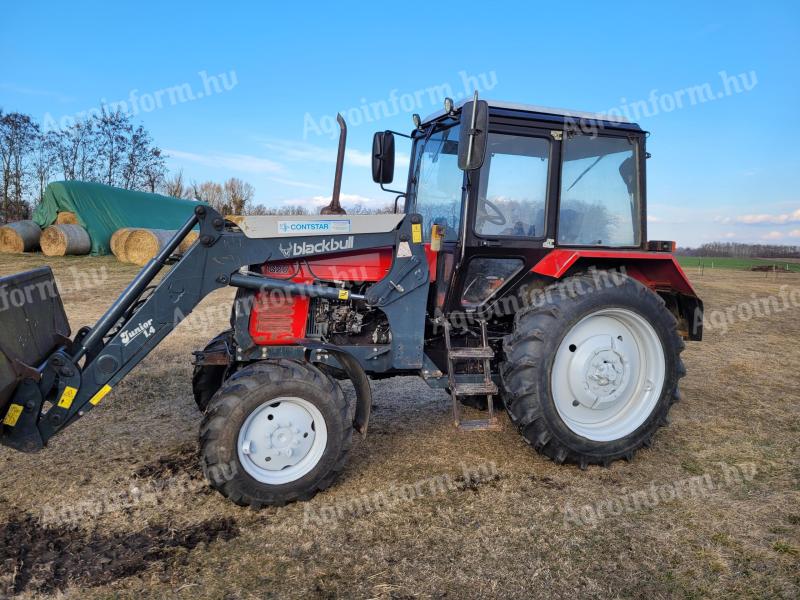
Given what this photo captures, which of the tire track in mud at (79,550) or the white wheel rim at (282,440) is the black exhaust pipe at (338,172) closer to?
the white wheel rim at (282,440)

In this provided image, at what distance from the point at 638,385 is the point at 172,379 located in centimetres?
426

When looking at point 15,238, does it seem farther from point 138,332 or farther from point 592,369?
point 592,369

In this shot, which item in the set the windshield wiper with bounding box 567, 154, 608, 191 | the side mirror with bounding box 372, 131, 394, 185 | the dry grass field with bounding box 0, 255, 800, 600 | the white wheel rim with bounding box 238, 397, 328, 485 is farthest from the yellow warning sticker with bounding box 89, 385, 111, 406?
the windshield wiper with bounding box 567, 154, 608, 191

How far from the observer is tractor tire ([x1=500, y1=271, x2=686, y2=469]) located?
3.74 meters

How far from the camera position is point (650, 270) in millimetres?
4496

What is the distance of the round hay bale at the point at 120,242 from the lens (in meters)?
16.7

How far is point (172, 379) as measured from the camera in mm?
5859

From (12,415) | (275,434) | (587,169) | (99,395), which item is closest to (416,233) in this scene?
(587,169)

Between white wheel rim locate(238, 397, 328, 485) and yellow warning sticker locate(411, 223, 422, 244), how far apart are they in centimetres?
Result: 127

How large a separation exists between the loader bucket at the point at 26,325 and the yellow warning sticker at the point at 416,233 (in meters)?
2.30

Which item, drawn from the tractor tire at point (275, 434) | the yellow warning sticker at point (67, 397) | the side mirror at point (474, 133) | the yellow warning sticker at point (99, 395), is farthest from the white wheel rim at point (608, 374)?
the yellow warning sticker at point (67, 397)

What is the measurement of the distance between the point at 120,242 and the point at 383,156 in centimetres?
1432

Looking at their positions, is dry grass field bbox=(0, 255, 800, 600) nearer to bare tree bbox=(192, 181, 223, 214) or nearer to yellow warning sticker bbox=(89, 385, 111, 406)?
yellow warning sticker bbox=(89, 385, 111, 406)

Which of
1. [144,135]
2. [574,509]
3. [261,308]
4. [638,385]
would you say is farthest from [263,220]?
[144,135]
